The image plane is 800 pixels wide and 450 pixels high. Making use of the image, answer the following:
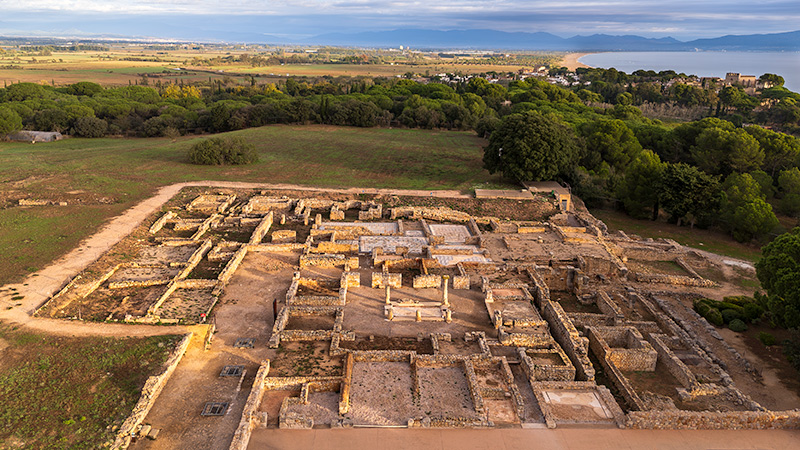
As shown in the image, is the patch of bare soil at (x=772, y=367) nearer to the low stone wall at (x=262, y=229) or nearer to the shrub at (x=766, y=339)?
the shrub at (x=766, y=339)

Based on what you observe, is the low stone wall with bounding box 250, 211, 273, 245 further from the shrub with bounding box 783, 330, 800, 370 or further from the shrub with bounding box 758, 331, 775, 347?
the shrub with bounding box 783, 330, 800, 370

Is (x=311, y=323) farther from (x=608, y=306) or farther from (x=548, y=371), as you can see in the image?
(x=608, y=306)

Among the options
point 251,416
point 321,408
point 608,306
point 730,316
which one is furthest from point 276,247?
point 730,316

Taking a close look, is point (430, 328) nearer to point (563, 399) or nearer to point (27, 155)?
point (563, 399)

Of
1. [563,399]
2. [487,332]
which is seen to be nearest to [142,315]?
[487,332]

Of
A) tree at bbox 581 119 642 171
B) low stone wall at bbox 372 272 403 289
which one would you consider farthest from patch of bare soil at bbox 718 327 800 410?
tree at bbox 581 119 642 171

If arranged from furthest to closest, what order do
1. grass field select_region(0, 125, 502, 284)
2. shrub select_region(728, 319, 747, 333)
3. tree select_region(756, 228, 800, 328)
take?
1. grass field select_region(0, 125, 502, 284)
2. shrub select_region(728, 319, 747, 333)
3. tree select_region(756, 228, 800, 328)
